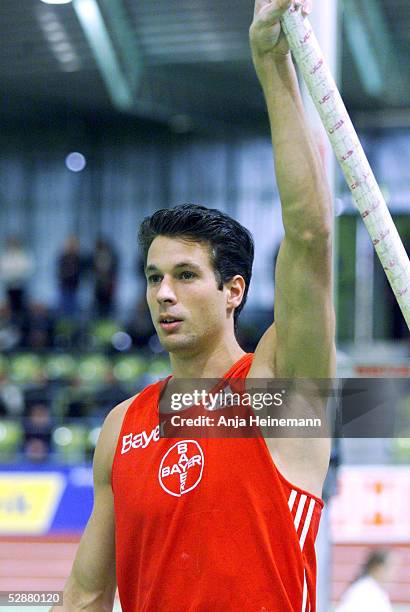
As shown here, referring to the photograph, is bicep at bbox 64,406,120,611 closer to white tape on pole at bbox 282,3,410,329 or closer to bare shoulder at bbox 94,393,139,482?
bare shoulder at bbox 94,393,139,482

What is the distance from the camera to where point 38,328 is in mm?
13820

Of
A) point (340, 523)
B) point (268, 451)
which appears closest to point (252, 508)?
point (268, 451)

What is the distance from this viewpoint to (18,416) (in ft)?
37.0

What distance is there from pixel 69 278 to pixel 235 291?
12.5 m

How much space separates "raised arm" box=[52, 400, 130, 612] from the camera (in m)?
2.40

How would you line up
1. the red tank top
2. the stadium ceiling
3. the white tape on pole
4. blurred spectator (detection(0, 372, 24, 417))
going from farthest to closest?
the stadium ceiling < blurred spectator (detection(0, 372, 24, 417)) < the red tank top < the white tape on pole

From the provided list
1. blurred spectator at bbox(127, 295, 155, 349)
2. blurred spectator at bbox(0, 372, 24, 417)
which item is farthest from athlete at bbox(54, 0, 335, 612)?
blurred spectator at bbox(127, 295, 155, 349)

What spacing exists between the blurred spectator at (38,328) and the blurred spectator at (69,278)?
72 centimetres

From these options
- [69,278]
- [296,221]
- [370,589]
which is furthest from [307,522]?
[69,278]

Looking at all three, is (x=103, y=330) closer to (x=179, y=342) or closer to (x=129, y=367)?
(x=129, y=367)

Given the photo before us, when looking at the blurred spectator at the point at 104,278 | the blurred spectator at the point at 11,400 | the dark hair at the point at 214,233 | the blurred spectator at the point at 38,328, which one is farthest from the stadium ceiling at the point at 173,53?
the dark hair at the point at 214,233

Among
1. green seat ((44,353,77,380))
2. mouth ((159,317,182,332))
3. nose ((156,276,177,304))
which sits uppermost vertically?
green seat ((44,353,77,380))

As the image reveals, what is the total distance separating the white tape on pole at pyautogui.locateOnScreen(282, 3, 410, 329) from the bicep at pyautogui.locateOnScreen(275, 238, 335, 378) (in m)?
0.21

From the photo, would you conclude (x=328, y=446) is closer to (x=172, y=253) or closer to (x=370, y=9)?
(x=172, y=253)
